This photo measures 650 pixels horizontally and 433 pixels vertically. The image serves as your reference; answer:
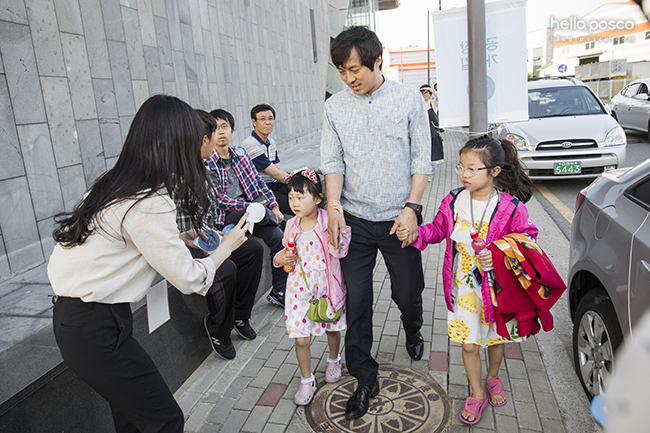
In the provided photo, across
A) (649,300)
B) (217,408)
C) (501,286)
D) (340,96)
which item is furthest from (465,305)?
(217,408)

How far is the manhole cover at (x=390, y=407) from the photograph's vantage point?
2.75 m

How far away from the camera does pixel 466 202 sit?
271 cm

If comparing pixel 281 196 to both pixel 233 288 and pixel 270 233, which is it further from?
pixel 233 288

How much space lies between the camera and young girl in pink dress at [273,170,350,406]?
2.96 metres

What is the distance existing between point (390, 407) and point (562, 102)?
8.55 metres

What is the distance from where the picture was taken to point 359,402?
9.24 feet

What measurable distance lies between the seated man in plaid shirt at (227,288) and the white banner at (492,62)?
8.59 ft

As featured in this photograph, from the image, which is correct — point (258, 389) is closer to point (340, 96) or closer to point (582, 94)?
point (340, 96)

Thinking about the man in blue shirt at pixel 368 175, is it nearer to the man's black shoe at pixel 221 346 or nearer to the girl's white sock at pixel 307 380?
the girl's white sock at pixel 307 380

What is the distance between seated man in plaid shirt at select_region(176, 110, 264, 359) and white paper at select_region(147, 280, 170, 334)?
727 millimetres

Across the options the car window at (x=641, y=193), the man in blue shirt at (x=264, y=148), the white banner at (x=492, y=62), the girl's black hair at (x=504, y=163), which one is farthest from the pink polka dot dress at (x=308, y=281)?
Answer: the white banner at (x=492, y=62)

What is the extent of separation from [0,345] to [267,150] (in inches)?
133

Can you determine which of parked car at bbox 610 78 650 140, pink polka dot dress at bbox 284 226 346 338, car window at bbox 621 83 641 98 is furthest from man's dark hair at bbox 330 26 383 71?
car window at bbox 621 83 641 98

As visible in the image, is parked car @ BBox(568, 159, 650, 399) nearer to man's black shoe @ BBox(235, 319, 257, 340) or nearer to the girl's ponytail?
the girl's ponytail
